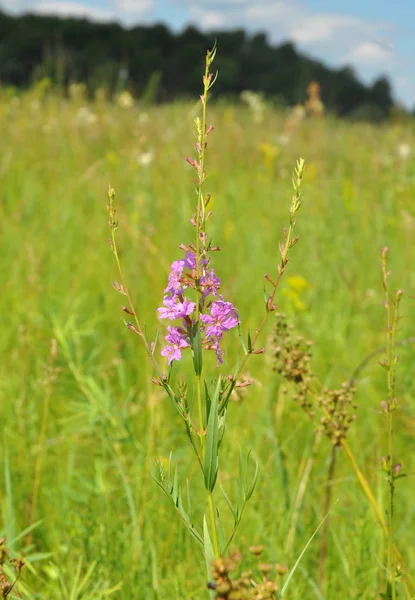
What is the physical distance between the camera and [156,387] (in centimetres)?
193

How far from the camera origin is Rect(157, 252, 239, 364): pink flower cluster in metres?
0.76

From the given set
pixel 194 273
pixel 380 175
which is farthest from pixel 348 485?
pixel 380 175

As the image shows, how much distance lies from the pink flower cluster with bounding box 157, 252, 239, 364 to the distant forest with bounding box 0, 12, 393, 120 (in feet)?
62.8

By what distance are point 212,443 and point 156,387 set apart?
122 centimetres

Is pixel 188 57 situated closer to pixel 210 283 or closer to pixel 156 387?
pixel 156 387

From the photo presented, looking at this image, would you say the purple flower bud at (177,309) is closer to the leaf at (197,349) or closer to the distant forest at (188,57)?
the leaf at (197,349)

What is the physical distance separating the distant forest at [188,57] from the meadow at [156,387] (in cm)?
1573

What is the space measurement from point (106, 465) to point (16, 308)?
117cm

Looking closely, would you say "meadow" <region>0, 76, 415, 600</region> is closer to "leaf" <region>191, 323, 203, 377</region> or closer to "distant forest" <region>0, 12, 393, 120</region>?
"leaf" <region>191, 323, 203, 377</region>

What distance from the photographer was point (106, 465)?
1583 mm

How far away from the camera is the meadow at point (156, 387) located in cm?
135

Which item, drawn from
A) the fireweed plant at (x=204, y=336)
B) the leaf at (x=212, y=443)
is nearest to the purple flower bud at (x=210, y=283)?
the fireweed plant at (x=204, y=336)

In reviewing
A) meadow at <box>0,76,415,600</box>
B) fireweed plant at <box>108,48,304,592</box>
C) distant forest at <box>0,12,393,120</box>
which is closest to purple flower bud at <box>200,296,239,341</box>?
fireweed plant at <box>108,48,304,592</box>

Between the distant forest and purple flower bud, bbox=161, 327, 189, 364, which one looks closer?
purple flower bud, bbox=161, 327, 189, 364
